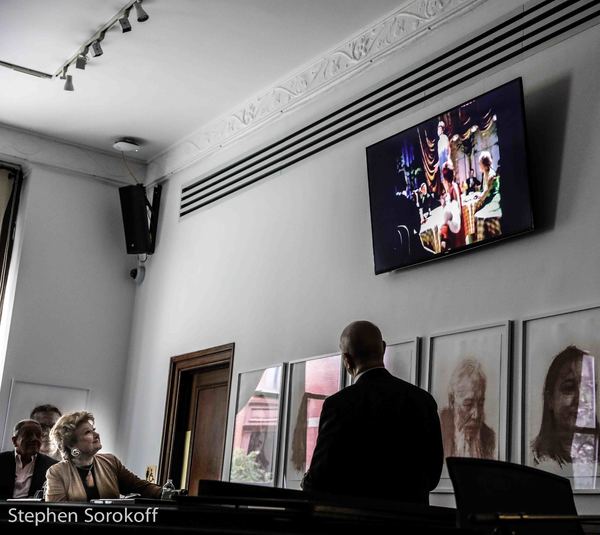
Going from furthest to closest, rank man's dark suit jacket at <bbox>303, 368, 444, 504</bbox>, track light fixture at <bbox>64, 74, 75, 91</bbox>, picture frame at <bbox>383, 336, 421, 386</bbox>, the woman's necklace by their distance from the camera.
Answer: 1. track light fixture at <bbox>64, 74, 75, 91</bbox>
2. the woman's necklace
3. picture frame at <bbox>383, 336, 421, 386</bbox>
4. man's dark suit jacket at <bbox>303, 368, 444, 504</bbox>

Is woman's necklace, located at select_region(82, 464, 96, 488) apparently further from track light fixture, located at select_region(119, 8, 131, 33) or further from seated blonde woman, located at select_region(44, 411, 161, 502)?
track light fixture, located at select_region(119, 8, 131, 33)

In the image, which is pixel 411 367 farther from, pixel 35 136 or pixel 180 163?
pixel 35 136

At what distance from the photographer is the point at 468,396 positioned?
4.32 meters

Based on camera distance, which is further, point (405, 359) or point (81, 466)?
point (81, 466)

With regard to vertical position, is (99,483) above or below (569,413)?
below

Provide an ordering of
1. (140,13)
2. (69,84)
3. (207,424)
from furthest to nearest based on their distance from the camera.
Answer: (207,424)
(69,84)
(140,13)

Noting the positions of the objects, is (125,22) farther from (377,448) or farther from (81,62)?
(377,448)

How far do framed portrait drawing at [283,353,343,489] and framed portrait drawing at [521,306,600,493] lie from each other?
1424mm

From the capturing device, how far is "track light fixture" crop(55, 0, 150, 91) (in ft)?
17.9

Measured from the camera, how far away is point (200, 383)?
6895 millimetres

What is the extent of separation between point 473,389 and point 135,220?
4.23m

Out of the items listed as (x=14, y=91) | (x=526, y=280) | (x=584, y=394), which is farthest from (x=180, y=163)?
(x=584, y=394)

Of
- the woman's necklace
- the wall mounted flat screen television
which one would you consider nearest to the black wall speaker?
the woman's necklace

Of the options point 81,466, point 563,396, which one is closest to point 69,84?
point 81,466
